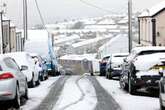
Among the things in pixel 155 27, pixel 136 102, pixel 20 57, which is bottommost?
pixel 136 102

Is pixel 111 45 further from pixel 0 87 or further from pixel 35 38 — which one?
pixel 0 87

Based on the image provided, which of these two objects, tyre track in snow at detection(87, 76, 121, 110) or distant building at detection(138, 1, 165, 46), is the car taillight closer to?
tyre track in snow at detection(87, 76, 121, 110)

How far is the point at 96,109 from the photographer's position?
15328 millimetres

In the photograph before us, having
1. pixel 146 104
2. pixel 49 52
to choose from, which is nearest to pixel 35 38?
pixel 49 52

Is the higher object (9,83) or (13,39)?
(13,39)

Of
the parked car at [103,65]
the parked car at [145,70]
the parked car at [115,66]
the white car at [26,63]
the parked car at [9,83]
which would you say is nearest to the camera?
the parked car at [9,83]

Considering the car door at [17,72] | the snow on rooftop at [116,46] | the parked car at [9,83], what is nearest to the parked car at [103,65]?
the car door at [17,72]

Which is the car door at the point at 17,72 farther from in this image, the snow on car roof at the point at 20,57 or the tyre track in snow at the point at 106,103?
the snow on car roof at the point at 20,57

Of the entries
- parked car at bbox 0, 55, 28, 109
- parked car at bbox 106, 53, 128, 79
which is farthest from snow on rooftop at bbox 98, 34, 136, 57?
parked car at bbox 0, 55, 28, 109

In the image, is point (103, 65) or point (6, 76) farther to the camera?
point (103, 65)

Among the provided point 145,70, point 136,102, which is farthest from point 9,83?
point 145,70

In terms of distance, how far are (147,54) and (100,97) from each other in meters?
2.48

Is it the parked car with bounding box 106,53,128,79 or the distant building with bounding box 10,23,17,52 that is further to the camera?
the distant building with bounding box 10,23,17,52

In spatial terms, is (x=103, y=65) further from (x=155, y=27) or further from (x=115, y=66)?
(x=155, y=27)
